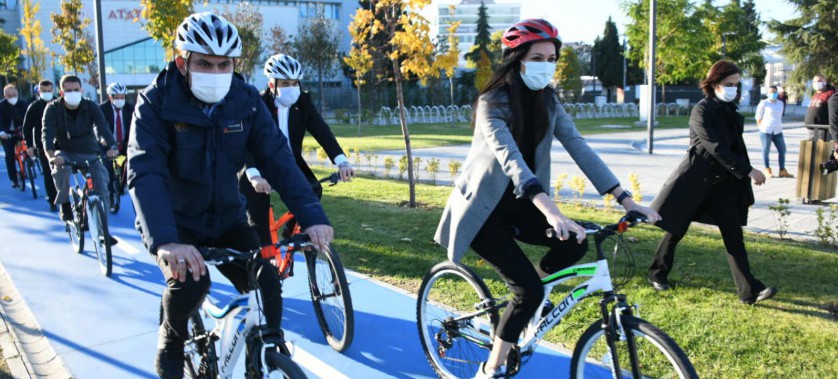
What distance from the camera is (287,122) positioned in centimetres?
532

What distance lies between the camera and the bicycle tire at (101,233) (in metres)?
6.62

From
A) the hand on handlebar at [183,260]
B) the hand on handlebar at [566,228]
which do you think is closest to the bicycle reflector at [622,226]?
the hand on handlebar at [566,228]

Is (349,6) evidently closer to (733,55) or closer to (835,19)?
(733,55)

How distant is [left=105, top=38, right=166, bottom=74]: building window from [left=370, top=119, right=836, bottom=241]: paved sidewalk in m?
52.4

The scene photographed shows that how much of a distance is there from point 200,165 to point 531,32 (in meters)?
1.68

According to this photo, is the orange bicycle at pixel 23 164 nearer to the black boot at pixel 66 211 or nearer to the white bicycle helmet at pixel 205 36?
the black boot at pixel 66 211

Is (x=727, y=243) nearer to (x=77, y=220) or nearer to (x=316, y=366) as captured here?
(x=316, y=366)

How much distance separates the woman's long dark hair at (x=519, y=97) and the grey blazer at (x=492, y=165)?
0.12ft

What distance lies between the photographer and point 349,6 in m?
76.3

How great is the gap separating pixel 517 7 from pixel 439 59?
177538 mm

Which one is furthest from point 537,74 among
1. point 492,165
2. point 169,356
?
point 169,356

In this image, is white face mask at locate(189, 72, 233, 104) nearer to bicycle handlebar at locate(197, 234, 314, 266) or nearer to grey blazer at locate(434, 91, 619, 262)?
bicycle handlebar at locate(197, 234, 314, 266)

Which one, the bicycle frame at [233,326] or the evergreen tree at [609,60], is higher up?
the evergreen tree at [609,60]

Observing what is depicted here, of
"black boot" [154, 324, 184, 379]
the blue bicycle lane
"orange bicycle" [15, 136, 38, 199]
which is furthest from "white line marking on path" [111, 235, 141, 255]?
"orange bicycle" [15, 136, 38, 199]
